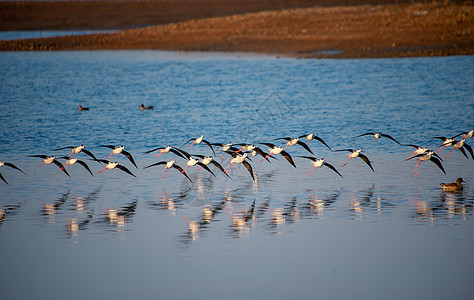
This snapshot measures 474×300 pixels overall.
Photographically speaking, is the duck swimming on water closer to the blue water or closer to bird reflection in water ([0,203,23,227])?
the blue water

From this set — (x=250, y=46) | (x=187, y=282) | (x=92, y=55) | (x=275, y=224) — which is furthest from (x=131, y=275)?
(x=92, y=55)

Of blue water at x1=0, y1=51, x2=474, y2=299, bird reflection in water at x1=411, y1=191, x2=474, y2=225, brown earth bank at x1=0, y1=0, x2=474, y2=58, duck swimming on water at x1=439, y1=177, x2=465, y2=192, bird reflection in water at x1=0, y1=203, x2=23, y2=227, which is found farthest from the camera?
brown earth bank at x1=0, y1=0, x2=474, y2=58

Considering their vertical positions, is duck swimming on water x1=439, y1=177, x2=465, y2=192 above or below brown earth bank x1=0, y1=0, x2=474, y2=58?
below

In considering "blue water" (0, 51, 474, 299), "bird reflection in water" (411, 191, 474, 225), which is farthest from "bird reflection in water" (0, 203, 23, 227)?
"bird reflection in water" (411, 191, 474, 225)

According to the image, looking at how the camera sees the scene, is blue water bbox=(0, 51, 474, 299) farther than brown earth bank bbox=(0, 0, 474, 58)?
No

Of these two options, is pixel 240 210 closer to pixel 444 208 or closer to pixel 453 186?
pixel 444 208

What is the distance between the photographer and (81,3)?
10888 centimetres

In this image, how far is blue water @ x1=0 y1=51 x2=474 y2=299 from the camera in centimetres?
1005

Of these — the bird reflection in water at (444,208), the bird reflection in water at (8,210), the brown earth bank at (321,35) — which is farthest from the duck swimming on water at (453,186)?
the brown earth bank at (321,35)

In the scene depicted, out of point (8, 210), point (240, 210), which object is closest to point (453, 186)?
point (240, 210)

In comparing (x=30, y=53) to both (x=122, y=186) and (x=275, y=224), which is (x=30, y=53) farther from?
(x=275, y=224)

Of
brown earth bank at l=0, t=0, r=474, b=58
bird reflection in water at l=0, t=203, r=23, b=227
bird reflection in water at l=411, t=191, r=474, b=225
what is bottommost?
bird reflection in water at l=411, t=191, r=474, b=225

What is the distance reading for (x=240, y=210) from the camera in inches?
538

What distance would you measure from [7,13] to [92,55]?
4446cm
